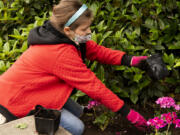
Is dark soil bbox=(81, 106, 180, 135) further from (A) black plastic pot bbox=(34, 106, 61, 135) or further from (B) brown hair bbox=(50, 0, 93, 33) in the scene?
(B) brown hair bbox=(50, 0, 93, 33)

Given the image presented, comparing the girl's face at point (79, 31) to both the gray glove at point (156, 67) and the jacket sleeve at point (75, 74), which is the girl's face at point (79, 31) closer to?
the jacket sleeve at point (75, 74)

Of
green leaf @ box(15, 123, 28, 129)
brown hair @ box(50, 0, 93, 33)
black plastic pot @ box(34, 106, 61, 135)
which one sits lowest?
green leaf @ box(15, 123, 28, 129)

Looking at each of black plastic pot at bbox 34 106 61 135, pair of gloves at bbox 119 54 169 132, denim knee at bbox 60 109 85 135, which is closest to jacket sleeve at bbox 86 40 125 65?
pair of gloves at bbox 119 54 169 132

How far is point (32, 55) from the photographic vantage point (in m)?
2.09

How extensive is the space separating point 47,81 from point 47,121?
0.34 meters

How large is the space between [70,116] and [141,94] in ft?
4.50

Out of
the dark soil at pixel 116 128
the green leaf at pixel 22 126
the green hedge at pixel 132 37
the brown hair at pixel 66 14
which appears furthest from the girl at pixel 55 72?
the dark soil at pixel 116 128

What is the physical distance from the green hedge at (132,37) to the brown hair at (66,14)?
871 millimetres

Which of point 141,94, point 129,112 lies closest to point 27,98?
point 129,112

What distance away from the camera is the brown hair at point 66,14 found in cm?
206

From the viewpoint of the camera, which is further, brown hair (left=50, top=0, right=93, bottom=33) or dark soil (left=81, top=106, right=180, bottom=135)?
dark soil (left=81, top=106, right=180, bottom=135)

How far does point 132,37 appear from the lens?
3074 millimetres

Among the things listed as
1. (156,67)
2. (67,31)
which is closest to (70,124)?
(67,31)

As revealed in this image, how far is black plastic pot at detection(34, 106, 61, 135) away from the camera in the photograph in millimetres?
1894
